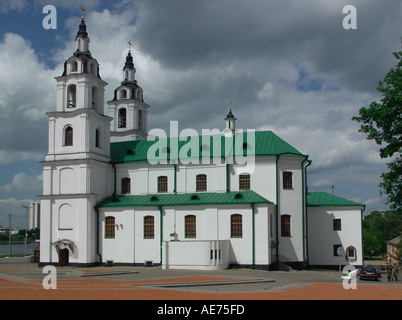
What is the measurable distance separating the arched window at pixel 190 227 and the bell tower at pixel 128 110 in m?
14.2

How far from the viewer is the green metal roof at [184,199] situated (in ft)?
122

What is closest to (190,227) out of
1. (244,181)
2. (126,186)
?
(244,181)

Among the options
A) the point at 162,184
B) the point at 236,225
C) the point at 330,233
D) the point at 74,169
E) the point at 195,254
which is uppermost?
the point at 74,169

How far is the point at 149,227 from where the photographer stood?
39.0 m

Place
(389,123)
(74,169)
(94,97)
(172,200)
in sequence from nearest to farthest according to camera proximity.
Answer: (389,123) < (172,200) < (74,169) < (94,97)

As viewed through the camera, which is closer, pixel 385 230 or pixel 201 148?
pixel 201 148

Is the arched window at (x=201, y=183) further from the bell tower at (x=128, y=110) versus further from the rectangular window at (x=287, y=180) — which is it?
the bell tower at (x=128, y=110)

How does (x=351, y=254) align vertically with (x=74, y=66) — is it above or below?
below

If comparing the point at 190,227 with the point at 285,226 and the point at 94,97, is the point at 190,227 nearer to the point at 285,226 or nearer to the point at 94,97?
the point at 285,226

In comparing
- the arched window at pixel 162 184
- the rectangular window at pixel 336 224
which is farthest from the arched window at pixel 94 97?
the rectangular window at pixel 336 224

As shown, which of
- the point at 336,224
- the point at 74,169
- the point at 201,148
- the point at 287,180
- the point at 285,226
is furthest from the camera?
the point at 201,148

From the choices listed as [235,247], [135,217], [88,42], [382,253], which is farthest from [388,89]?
[382,253]

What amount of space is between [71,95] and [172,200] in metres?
12.6
